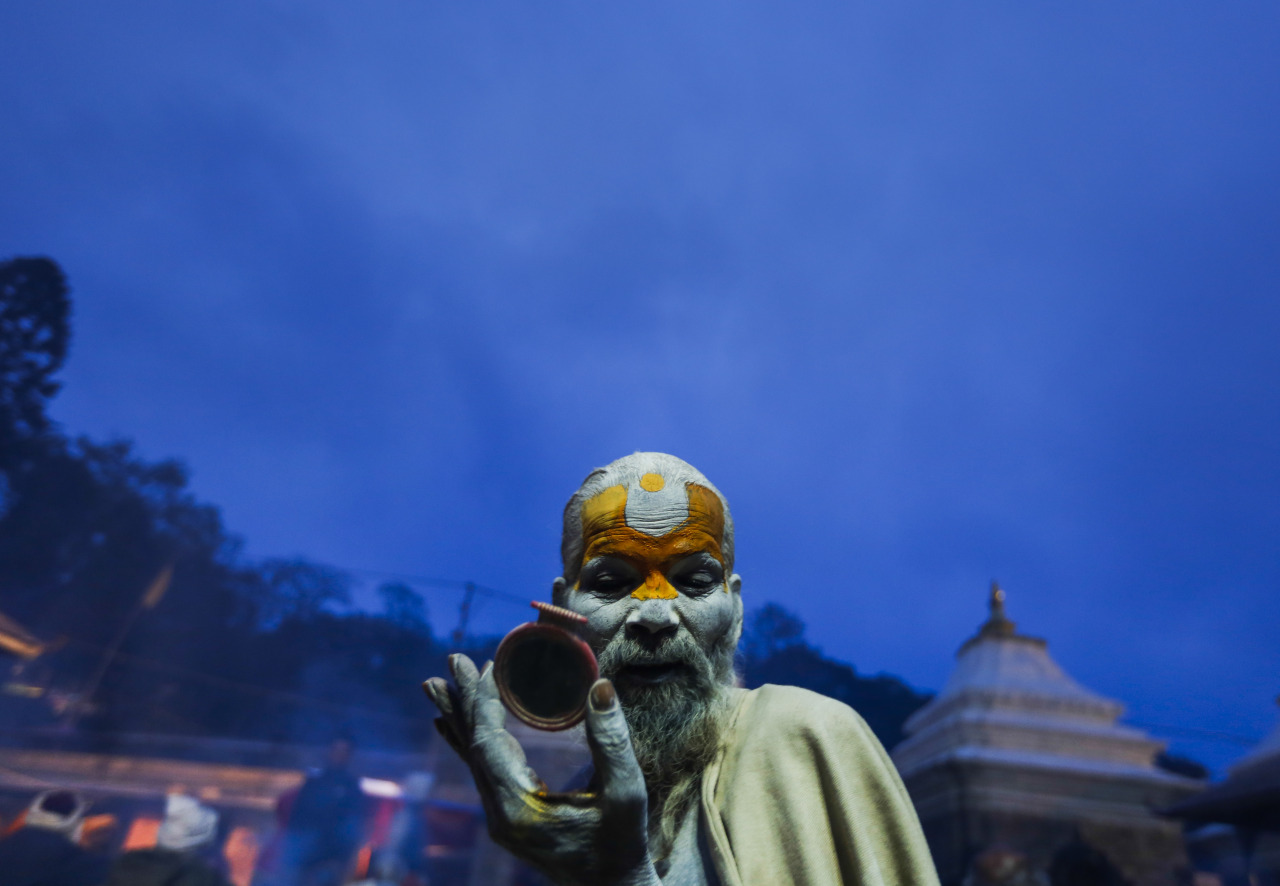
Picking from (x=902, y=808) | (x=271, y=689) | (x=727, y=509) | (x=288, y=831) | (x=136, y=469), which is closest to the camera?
(x=902, y=808)

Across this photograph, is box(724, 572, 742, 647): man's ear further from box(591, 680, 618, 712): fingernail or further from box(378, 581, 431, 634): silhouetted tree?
box(378, 581, 431, 634): silhouetted tree

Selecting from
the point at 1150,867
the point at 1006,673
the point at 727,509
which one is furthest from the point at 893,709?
the point at 727,509

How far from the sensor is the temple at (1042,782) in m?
8.99

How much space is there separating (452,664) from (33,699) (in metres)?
13.9

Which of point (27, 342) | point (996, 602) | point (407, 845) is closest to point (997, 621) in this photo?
point (996, 602)

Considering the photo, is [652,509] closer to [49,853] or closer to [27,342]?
[49,853]

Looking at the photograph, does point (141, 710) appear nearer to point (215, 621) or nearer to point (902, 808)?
point (215, 621)

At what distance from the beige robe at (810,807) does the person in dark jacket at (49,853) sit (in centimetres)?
917

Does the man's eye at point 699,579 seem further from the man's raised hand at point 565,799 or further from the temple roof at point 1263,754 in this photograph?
the temple roof at point 1263,754

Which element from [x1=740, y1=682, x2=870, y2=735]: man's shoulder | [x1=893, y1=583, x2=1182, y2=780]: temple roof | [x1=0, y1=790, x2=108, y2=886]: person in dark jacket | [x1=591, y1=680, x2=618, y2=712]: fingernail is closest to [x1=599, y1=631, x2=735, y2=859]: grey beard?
[x1=740, y1=682, x2=870, y2=735]: man's shoulder

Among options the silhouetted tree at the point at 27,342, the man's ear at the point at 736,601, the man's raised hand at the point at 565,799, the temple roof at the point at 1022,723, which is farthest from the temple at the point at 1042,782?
the silhouetted tree at the point at 27,342

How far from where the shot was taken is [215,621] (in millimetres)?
15133

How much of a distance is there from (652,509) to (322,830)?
31.4ft

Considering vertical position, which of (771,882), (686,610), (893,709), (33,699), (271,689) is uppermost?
(893,709)
